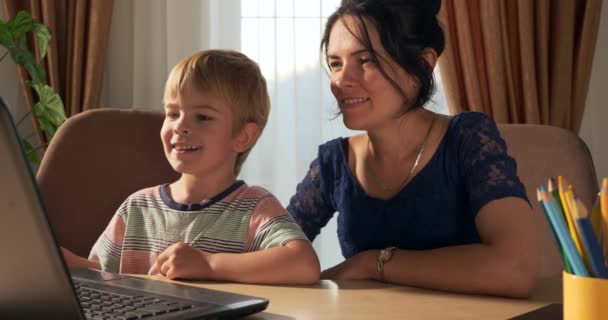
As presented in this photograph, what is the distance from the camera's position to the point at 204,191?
62.1 inches

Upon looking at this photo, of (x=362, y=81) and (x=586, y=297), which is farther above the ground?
(x=362, y=81)

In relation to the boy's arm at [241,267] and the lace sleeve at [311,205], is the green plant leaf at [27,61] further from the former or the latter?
the boy's arm at [241,267]

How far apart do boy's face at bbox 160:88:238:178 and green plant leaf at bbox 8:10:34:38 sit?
1657 mm

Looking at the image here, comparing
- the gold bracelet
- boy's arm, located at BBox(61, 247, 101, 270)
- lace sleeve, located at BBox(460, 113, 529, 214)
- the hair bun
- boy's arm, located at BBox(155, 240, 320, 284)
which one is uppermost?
the hair bun

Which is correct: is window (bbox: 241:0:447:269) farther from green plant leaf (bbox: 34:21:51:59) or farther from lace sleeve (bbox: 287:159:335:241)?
lace sleeve (bbox: 287:159:335:241)

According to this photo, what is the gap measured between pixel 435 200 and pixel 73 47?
6.98 ft

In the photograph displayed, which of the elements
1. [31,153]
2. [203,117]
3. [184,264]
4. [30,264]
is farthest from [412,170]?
[31,153]

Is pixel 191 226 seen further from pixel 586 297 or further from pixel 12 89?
pixel 12 89

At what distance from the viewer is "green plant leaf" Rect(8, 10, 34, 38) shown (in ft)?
9.94

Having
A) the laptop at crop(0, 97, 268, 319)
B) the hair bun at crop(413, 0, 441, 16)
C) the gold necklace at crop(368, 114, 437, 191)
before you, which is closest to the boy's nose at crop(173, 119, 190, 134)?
the gold necklace at crop(368, 114, 437, 191)

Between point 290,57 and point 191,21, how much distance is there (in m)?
0.41

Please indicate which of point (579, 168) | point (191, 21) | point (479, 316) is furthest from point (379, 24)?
point (191, 21)

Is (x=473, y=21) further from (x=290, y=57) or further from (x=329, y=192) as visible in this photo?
(x=329, y=192)

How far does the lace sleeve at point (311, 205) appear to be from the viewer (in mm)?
1746
